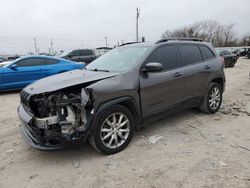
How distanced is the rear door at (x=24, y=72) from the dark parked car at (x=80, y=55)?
724 centimetres

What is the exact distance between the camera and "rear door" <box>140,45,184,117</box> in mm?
3592

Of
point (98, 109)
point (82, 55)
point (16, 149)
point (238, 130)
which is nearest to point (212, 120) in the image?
point (238, 130)

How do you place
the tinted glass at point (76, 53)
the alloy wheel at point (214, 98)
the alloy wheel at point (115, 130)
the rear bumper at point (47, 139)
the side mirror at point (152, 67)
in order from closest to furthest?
the rear bumper at point (47, 139)
the alloy wheel at point (115, 130)
the side mirror at point (152, 67)
the alloy wheel at point (214, 98)
the tinted glass at point (76, 53)

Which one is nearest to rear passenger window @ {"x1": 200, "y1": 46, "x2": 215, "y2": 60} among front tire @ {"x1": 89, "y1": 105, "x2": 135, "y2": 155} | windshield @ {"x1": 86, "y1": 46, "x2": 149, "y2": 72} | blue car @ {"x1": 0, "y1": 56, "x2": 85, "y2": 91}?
windshield @ {"x1": 86, "y1": 46, "x2": 149, "y2": 72}

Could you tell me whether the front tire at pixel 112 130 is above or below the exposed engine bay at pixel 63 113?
below

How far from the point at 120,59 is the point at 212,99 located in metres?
2.48

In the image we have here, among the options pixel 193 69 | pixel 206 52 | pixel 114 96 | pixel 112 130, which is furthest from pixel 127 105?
pixel 206 52

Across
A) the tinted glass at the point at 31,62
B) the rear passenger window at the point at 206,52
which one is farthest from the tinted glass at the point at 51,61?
the rear passenger window at the point at 206,52

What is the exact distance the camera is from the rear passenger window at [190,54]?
4.42m

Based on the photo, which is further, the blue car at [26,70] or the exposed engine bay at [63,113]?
the blue car at [26,70]

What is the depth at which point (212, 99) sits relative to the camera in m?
5.06

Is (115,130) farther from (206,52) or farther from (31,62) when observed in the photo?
(31,62)

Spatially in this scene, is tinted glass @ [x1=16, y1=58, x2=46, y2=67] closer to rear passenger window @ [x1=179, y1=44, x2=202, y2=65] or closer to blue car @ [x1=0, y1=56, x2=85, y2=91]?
blue car @ [x1=0, y1=56, x2=85, y2=91]

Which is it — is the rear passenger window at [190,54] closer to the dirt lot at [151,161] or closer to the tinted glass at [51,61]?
the dirt lot at [151,161]
